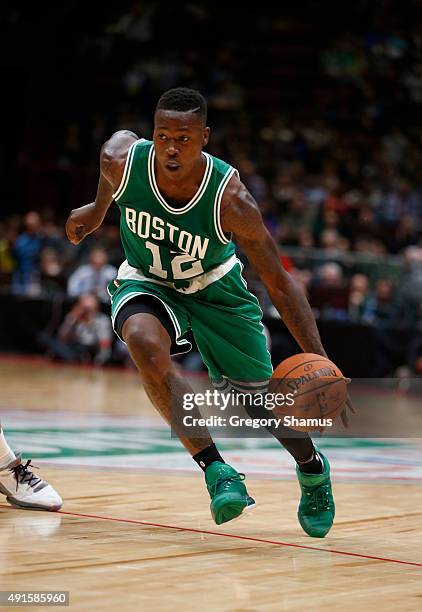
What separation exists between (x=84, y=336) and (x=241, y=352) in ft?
33.6

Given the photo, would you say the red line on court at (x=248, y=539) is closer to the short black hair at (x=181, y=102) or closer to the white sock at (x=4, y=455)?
the white sock at (x=4, y=455)

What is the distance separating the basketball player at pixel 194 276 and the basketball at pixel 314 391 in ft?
0.52

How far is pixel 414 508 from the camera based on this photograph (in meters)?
5.35

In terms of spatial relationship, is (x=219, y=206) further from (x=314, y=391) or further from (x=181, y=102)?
(x=314, y=391)

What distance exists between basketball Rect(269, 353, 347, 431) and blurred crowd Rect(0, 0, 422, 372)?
30.0 ft

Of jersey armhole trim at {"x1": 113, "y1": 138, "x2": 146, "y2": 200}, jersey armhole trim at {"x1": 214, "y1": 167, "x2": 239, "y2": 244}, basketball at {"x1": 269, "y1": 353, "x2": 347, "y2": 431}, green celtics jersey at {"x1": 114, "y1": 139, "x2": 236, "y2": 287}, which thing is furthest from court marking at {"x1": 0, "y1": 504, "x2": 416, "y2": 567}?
jersey armhole trim at {"x1": 113, "y1": 138, "x2": 146, "y2": 200}

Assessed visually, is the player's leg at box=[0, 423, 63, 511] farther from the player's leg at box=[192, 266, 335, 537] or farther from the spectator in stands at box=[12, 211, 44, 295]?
the spectator in stands at box=[12, 211, 44, 295]

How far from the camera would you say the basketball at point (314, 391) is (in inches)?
171

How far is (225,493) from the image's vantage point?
4.21 m

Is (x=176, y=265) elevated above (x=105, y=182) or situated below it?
below

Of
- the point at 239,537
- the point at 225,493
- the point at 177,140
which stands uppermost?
the point at 177,140

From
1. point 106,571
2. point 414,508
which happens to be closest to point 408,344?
point 414,508

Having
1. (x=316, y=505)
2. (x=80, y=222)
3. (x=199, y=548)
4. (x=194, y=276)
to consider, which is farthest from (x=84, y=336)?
(x=199, y=548)

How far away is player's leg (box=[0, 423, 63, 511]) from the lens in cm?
484
